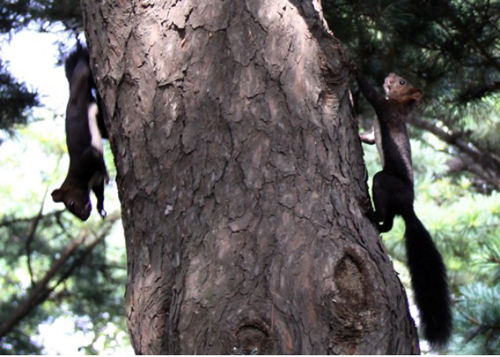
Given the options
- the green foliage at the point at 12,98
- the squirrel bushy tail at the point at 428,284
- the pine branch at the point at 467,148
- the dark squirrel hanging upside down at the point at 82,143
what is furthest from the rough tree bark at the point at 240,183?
the pine branch at the point at 467,148

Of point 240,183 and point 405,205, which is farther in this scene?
point 405,205

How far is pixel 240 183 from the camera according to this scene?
161 cm

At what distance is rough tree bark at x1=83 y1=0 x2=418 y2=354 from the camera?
1470mm

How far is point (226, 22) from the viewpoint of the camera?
1.79 metres

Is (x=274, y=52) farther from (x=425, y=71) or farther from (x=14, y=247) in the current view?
(x=14, y=247)

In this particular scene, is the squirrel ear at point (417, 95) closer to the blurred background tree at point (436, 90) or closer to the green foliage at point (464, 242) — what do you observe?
the blurred background tree at point (436, 90)

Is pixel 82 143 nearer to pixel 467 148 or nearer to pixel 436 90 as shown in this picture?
pixel 436 90

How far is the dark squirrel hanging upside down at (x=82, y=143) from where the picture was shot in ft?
7.68

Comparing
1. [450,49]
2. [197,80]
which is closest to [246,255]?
[197,80]

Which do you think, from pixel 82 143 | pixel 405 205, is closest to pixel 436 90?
pixel 405 205

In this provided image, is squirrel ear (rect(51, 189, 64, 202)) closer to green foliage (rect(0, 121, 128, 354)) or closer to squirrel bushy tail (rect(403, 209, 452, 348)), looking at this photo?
squirrel bushy tail (rect(403, 209, 452, 348))

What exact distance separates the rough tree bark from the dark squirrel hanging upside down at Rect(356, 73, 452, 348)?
0.21 metres

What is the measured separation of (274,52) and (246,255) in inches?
23.2

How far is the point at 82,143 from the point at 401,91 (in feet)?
5.22
